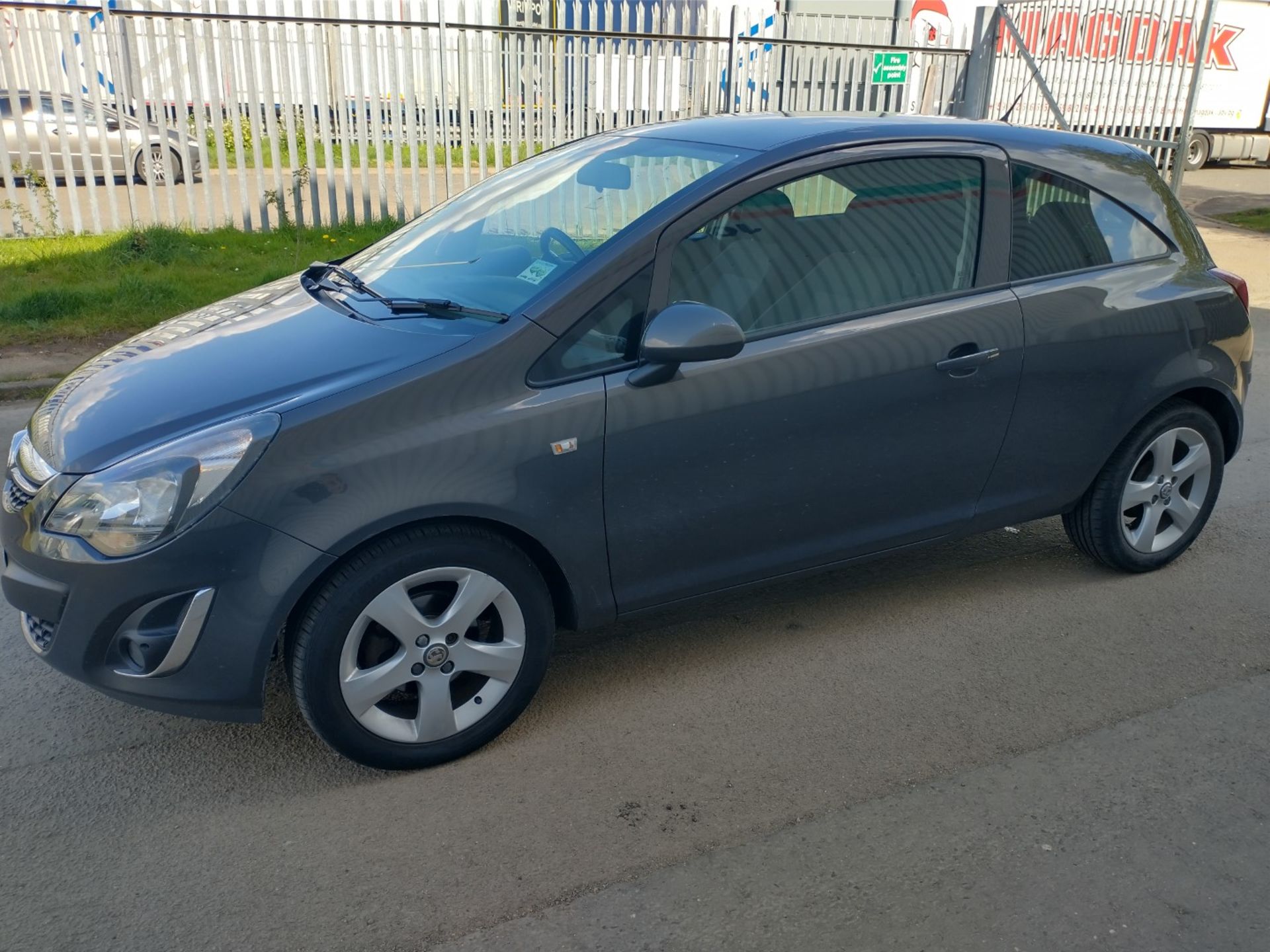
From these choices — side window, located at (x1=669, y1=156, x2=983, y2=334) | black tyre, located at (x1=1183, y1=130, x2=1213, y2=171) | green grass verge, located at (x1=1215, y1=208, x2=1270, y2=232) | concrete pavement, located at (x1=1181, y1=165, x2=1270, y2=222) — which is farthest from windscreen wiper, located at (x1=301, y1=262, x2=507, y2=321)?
black tyre, located at (x1=1183, y1=130, x2=1213, y2=171)

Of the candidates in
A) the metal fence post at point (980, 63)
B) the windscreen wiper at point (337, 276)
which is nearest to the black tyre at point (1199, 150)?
the metal fence post at point (980, 63)

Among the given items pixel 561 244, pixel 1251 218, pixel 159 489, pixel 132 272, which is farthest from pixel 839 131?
pixel 1251 218

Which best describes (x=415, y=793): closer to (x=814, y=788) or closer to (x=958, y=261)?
(x=814, y=788)

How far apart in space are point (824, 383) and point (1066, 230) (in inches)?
49.9

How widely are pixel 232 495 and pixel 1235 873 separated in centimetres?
268

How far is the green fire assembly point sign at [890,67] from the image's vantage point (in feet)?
42.6

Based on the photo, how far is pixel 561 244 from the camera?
3664mm

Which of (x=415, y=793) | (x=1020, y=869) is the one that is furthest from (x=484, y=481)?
(x=1020, y=869)

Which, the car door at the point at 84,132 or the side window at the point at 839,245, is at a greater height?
the side window at the point at 839,245

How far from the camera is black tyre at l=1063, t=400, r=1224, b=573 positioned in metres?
4.45

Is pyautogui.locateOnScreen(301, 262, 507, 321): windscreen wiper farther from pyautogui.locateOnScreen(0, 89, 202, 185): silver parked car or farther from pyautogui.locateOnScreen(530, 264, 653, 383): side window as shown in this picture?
pyautogui.locateOnScreen(0, 89, 202, 185): silver parked car

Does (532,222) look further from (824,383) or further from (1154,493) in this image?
(1154,493)

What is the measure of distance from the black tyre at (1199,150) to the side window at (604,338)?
22924 millimetres

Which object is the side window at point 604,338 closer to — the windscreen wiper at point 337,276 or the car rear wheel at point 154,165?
the windscreen wiper at point 337,276
